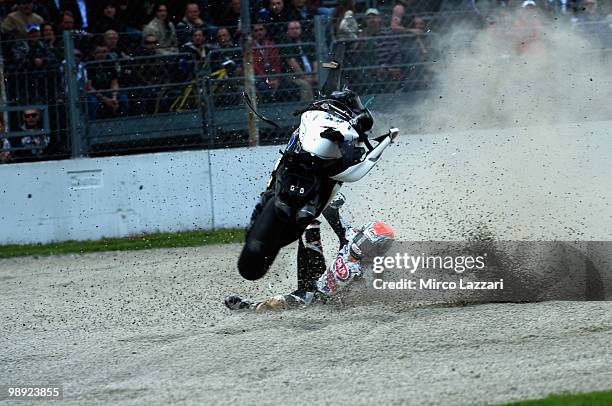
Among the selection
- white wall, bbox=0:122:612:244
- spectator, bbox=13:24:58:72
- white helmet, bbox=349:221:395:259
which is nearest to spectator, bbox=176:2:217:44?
white wall, bbox=0:122:612:244

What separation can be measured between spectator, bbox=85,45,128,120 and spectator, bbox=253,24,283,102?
71.6 inches

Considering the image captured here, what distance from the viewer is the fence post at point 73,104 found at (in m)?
12.8

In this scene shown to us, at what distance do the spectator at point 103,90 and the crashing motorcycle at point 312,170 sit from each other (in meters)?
5.81

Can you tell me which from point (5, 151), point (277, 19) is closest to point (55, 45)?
point (5, 151)

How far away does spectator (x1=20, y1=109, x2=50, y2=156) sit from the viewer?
1283 cm

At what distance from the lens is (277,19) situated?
1276cm

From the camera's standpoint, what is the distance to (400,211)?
10789 mm

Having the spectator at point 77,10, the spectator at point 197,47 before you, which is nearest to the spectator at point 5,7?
the spectator at point 77,10

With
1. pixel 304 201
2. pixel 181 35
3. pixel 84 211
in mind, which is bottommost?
pixel 84 211

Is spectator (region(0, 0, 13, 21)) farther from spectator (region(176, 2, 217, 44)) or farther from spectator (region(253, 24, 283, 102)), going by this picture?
spectator (region(253, 24, 283, 102))

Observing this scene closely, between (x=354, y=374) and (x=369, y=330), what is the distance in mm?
1050

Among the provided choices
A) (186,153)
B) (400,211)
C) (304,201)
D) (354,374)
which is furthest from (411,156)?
(354,374)

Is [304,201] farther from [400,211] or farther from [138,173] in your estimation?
[138,173]

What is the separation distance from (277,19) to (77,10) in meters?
2.85
